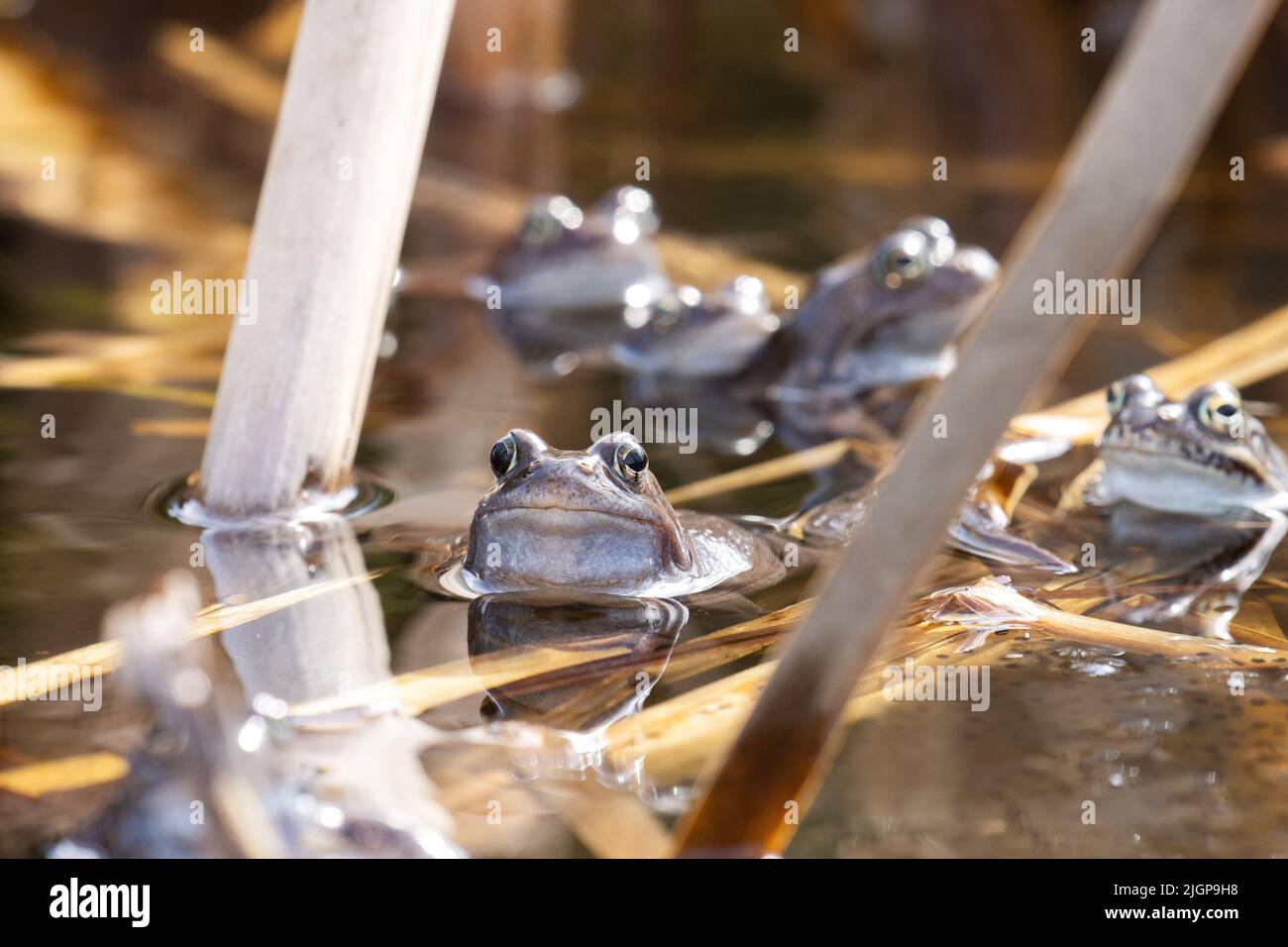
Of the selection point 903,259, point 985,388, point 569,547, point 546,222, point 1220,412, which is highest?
point 546,222

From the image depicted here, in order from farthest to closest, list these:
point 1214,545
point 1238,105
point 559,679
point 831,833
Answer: point 1238,105 → point 1214,545 → point 559,679 → point 831,833

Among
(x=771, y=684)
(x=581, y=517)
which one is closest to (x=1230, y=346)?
(x=581, y=517)

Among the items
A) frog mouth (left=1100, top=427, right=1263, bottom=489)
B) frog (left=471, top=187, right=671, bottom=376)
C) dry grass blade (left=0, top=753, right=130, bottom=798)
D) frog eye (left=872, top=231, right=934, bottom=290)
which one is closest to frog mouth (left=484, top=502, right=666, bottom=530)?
dry grass blade (left=0, top=753, right=130, bottom=798)

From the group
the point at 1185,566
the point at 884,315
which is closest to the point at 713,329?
the point at 884,315

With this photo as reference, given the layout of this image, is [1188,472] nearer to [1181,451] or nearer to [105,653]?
[1181,451]

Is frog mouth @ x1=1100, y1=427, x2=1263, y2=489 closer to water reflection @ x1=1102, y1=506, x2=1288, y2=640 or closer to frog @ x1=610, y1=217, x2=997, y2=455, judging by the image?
water reflection @ x1=1102, y1=506, x2=1288, y2=640

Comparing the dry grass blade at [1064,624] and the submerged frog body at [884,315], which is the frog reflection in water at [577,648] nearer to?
the dry grass blade at [1064,624]
